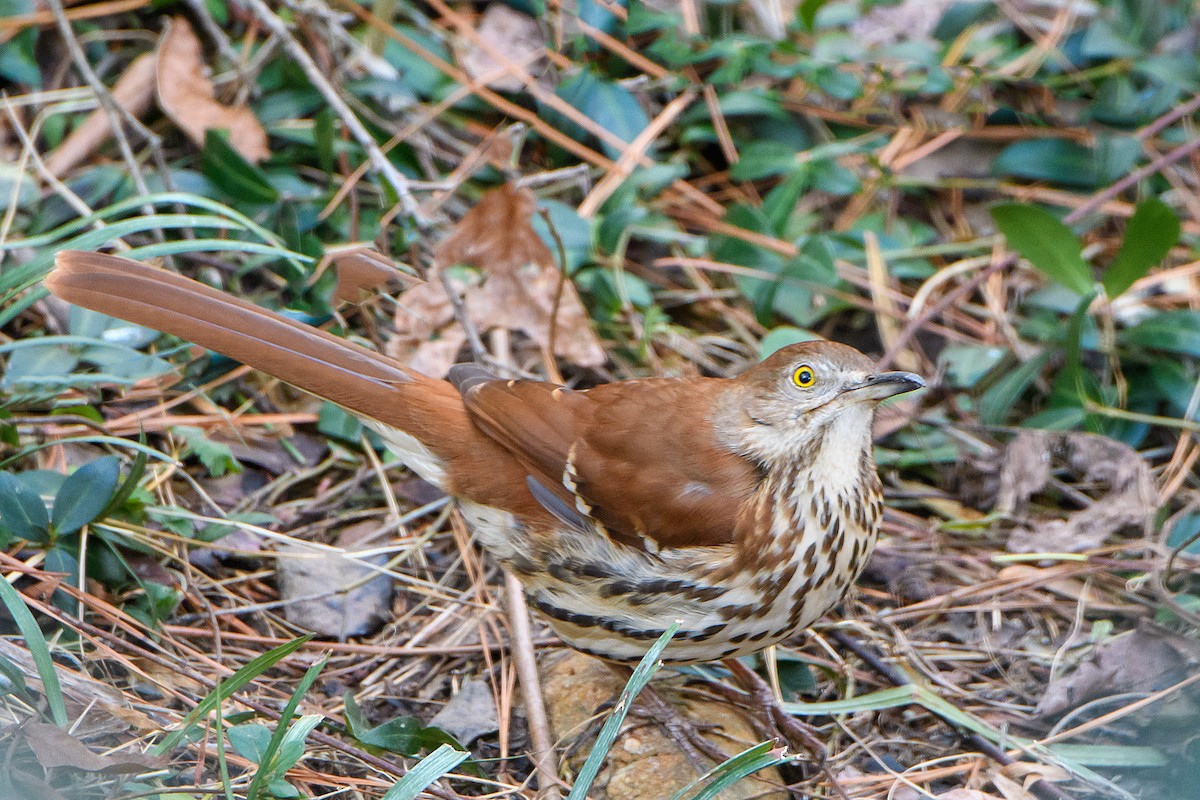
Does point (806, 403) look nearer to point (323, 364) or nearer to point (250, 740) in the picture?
point (323, 364)

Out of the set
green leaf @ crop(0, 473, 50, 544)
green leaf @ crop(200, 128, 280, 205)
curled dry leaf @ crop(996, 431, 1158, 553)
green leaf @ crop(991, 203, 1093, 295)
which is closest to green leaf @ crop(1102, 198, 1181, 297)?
green leaf @ crop(991, 203, 1093, 295)

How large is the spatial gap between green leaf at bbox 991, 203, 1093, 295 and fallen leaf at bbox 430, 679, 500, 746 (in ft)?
7.09

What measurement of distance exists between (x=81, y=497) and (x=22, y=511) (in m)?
0.13

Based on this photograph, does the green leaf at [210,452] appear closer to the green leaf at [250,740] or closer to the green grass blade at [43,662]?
the green grass blade at [43,662]

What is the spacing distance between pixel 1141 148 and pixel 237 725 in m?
3.50

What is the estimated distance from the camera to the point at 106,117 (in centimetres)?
400

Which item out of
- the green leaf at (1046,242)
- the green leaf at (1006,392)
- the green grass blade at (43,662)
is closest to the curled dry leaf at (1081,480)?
the green leaf at (1006,392)

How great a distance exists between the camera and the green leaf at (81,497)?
283 cm

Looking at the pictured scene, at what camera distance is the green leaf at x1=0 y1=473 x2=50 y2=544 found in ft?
9.07

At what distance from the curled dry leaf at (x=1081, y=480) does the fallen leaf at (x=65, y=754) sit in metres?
2.34

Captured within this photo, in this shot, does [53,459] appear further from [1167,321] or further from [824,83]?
[1167,321]

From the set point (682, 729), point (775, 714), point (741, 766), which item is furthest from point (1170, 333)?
point (741, 766)

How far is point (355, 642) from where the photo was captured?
10.2ft

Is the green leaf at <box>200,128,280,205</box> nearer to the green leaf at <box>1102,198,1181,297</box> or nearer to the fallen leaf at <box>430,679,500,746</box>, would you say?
the fallen leaf at <box>430,679,500,746</box>
